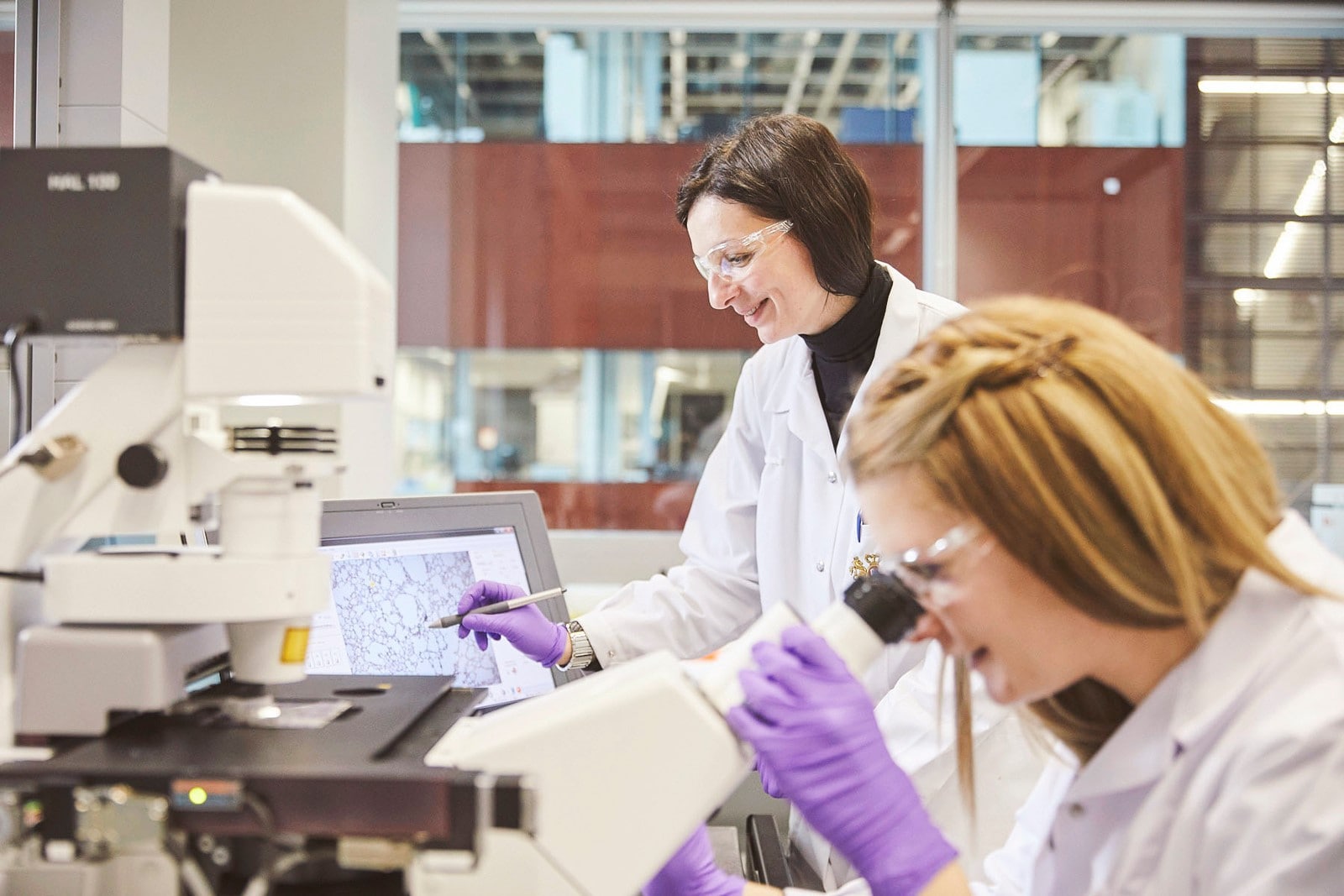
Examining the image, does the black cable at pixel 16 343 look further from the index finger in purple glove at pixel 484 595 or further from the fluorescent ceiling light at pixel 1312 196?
the fluorescent ceiling light at pixel 1312 196

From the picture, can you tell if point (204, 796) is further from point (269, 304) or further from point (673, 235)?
point (673, 235)

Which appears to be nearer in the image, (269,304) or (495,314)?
(269,304)

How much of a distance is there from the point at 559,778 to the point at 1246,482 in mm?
619

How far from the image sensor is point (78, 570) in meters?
0.87

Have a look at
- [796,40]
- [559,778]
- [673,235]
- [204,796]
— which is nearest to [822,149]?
[559,778]

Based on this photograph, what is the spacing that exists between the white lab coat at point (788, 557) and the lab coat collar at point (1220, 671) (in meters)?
0.57

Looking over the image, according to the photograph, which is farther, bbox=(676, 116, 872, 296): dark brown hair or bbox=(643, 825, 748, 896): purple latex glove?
bbox=(676, 116, 872, 296): dark brown hair

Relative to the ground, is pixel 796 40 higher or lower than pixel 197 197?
higher

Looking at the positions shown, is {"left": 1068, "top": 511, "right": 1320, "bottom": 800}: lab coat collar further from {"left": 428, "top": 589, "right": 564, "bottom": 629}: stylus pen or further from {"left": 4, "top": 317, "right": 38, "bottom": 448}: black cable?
{"left": 4, "top": 317, "right": 38, "bottom": 448}: black cable

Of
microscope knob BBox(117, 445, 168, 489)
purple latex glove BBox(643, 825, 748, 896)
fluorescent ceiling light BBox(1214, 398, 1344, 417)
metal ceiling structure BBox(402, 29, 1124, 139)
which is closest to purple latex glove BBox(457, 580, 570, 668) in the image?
purple latex glove BBox(643, 825, 748, 896)

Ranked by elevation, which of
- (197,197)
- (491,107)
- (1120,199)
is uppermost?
(491,107)

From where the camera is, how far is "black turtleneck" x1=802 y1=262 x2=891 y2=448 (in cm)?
170

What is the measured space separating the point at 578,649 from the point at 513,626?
14cm

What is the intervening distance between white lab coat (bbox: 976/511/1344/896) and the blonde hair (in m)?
0.04
